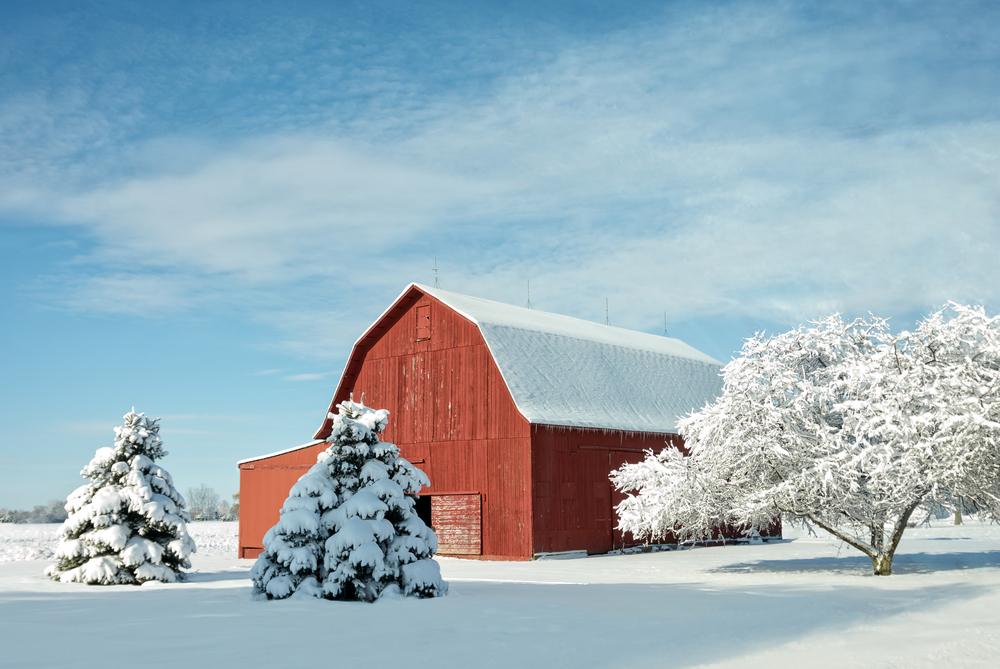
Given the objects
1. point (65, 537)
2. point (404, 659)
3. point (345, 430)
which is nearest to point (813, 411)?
point (345, 430)

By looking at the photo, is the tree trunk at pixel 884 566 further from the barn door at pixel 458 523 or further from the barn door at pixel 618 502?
the barn door at pixel 458 523

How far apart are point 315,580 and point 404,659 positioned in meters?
5.59

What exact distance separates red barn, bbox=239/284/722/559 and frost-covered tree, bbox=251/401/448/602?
11048mm

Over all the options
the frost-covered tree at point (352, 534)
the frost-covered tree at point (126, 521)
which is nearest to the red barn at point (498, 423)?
the frost-covered tree at point (126, 521)

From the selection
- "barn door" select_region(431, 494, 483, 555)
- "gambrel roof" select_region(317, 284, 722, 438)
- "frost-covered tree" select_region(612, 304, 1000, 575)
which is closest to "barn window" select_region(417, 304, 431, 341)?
"gambrel roof" select_region(317, 284, 722, 438)

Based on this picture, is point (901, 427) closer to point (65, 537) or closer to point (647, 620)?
point (647, 620)

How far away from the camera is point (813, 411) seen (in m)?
20.8

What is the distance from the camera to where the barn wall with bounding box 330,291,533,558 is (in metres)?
26.4

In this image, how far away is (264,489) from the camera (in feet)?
105

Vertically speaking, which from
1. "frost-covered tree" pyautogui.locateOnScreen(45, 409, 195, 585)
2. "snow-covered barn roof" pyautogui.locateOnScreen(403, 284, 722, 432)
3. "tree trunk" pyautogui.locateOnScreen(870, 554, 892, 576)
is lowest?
"tree trunk" pyautogui.locateOnScreen(870, 554, 892, 576)

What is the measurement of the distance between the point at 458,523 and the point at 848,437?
12.4 metres

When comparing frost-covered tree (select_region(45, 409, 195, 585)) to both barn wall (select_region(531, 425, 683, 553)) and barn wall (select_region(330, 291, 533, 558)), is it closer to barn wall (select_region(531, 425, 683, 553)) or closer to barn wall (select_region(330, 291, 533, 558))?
barn wall (select_region(330, 291, 533, 558))

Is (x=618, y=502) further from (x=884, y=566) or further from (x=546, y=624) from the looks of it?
(x=546, y=624)

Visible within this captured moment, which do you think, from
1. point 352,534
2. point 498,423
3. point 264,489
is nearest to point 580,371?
point 498,423
